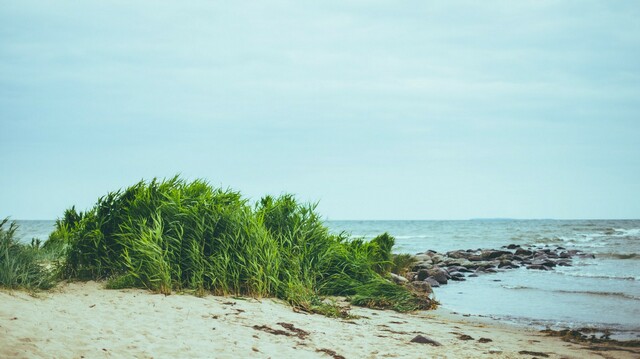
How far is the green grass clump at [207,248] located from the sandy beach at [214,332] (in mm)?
487

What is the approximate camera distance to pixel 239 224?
35.1 feet

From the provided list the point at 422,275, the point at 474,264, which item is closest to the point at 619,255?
the point at 474,264

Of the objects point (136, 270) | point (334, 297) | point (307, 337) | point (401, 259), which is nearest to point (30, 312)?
point (136, 270)

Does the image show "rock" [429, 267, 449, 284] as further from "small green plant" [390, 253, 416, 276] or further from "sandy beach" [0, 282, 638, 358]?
"sandy beach" [0, 282, 638, 358]

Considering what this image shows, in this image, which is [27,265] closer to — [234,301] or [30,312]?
[30,312]

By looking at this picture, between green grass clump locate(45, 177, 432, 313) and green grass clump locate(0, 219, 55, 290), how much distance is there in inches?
39.6

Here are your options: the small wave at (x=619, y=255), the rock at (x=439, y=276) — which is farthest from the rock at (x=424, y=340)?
the small wave at (x=619, y=255)

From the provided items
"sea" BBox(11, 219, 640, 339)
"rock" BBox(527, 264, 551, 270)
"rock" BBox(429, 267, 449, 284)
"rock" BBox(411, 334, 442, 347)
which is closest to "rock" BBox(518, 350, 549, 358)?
"rock" BBox(411, 334, 442, 347)

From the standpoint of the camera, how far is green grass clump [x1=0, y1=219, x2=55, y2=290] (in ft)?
29.3

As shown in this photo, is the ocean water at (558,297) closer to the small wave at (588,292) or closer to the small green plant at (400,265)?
the small wave at (588,292)

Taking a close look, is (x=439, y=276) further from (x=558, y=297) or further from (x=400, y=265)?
(x=558, y=297)

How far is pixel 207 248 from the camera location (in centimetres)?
1077

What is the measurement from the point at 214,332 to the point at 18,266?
3.48 m

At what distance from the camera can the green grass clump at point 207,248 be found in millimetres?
10195
